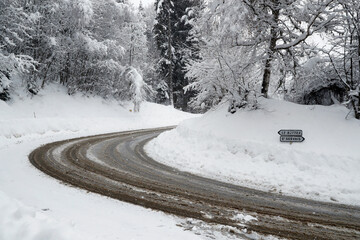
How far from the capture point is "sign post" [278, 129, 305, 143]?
7777mm

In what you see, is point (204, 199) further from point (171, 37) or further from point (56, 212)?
point (171, 37)

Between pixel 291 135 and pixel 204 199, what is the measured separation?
4.43 m

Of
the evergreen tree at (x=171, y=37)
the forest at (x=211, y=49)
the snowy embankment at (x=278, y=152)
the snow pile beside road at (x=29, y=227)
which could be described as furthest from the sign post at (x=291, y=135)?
the evergreen tree at (x=171, y=37)

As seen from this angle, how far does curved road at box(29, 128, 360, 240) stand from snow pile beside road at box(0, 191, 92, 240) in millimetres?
1794

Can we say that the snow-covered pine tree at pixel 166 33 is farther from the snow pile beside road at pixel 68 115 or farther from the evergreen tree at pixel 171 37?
the snow pile beside road at pixel 68 115

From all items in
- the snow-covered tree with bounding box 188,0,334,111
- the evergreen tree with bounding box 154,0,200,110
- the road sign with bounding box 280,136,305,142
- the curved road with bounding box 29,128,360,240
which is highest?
the evergreen tree with bounding box 154,0,200,110

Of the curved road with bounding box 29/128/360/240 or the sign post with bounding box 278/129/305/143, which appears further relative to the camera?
the sign post with bounding box 278/129/305/143

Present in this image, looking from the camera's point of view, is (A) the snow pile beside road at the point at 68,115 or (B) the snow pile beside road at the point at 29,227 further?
(A) the snow pile beside road at the point at 68,115

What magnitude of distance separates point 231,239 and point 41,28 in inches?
804

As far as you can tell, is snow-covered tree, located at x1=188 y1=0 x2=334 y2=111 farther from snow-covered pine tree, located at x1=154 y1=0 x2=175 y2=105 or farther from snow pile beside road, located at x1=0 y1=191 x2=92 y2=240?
snow-covered pine tree, located at x1=154 y1=0 x2=175 y2=105

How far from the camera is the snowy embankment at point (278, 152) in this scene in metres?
6.34

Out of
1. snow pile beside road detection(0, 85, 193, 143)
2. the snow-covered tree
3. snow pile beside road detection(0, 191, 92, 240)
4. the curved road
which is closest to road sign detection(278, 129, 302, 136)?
the snow-covered tree

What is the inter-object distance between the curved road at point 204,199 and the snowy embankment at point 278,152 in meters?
0.80

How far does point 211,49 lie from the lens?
1008cm
